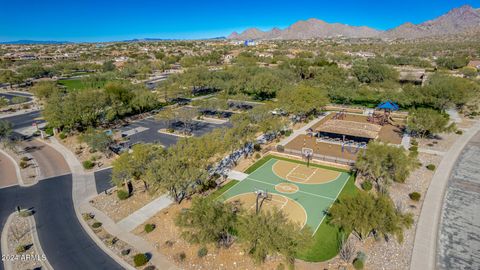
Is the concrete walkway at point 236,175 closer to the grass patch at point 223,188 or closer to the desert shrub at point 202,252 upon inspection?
the grass patch at point 223,188

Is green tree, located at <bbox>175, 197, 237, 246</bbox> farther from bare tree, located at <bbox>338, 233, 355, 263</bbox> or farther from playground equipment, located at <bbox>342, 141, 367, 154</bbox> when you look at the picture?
playground equipment, located at <bbox>342, 141, 367, 154</bbox>

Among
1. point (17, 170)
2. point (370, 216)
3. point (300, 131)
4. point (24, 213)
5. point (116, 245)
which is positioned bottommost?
point (116, 245)

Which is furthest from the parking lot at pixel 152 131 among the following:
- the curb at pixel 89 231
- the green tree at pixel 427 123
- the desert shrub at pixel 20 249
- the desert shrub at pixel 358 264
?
the desert shrub at pixel 358 264

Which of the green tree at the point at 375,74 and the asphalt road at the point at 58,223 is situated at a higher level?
the green tree at the point at 375,74

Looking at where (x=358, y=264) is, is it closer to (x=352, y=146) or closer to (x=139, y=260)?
(x=139, y=260)

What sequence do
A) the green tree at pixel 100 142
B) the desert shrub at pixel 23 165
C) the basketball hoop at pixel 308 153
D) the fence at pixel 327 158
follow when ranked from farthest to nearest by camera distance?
the green tree at pixel 100 142 → the basketball hoop at pixel 308 153 → the desert shrub at pixel 23 165 → the fence at pixel 327 158

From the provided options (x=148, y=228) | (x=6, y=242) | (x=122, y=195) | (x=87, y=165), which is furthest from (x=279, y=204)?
(x=87, y=165)
